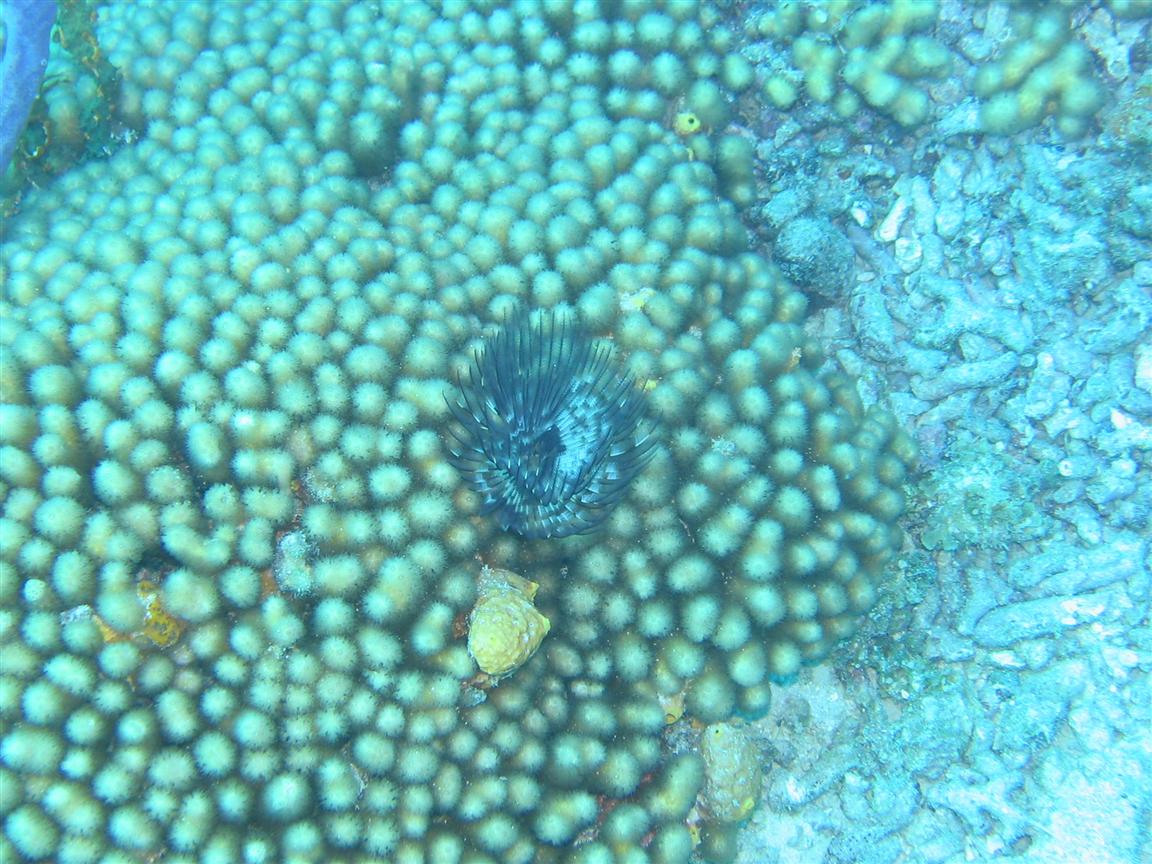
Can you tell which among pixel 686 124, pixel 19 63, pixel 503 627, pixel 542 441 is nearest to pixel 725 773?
pixel 503 627

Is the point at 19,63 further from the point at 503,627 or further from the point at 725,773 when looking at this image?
the point at 725,773

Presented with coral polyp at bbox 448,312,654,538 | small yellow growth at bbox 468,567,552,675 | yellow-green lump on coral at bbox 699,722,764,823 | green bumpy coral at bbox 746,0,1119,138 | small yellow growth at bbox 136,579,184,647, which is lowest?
yellow-green lump on coral at bbox 699,722,764,823

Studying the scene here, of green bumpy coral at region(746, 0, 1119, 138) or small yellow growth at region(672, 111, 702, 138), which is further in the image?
small yellow growth at region(672, 111, 702, 138)

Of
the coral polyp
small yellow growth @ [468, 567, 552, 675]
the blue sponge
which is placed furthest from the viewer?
the blue sponge

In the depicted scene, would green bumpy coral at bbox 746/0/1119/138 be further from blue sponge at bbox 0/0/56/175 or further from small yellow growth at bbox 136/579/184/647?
small yellow growth at bbox 136/579/184/647

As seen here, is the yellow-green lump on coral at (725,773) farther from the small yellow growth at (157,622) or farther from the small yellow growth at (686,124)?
the small yellow growth at (686,124)

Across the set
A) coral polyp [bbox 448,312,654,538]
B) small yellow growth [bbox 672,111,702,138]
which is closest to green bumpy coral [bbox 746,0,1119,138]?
small yellow growth [bbox 672,111,702,138]
